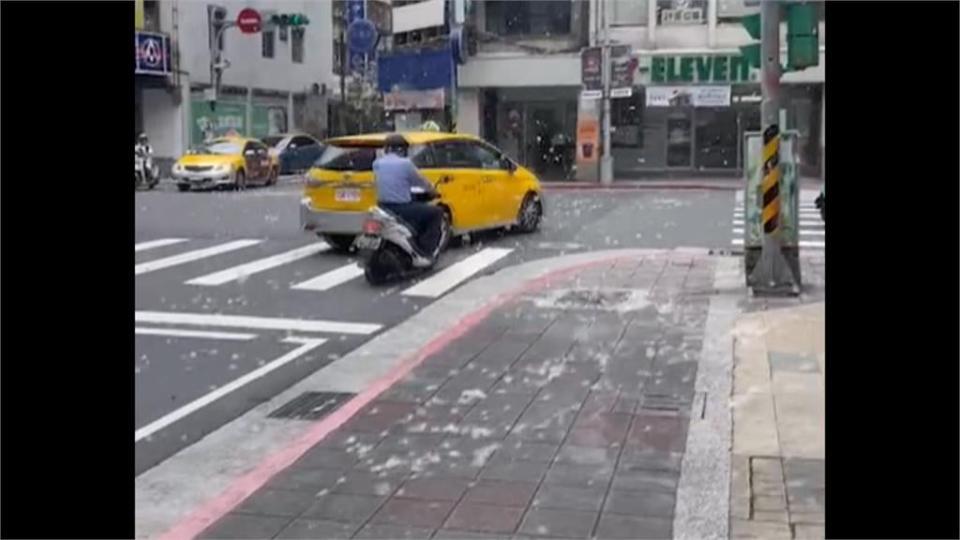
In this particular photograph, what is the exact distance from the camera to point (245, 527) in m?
3.89

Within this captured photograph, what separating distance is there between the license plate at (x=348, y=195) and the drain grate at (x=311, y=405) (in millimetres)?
5756

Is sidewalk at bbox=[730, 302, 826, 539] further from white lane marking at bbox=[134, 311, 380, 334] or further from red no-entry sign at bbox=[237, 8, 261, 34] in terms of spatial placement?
red no-entry sign at bbox=[237, 8, 261, 34]

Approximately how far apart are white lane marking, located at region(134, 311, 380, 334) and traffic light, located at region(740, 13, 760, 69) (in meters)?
3.86

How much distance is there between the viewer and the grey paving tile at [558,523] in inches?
150

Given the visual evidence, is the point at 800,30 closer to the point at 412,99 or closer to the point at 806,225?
the point at 412,99

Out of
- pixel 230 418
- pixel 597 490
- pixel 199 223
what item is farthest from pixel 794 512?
pixel 199 223

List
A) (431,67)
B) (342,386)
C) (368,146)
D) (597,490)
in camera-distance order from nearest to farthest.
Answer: (597,490) → (342,386) → (431,67) → (368,146)

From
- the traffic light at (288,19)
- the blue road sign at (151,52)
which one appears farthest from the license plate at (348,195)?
the blue road sign at (151,52)

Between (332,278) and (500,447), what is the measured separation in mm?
6092
